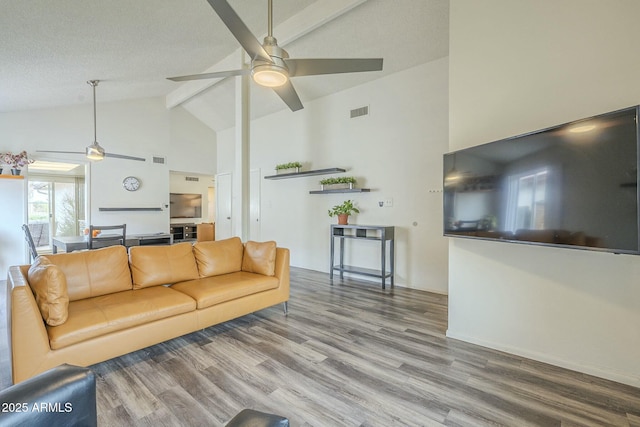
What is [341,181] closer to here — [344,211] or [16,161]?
[344,211]

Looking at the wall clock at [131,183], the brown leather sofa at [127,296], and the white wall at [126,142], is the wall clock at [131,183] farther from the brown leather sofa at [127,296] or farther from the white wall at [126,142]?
the brown leather sofa at [127,296]

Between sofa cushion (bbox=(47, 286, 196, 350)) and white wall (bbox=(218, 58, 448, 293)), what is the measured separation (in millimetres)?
3175

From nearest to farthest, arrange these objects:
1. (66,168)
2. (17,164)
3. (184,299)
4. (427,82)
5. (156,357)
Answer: (156,357)
(184,299)
(427,82)
(17,164)
(66,168)

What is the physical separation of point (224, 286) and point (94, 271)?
111 cm

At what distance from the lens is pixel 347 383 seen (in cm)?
203

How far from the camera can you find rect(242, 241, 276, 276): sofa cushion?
3.32m

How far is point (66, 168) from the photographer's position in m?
7.28

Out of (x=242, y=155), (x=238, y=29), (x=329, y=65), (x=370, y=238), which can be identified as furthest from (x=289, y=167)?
(x=238, y=29)

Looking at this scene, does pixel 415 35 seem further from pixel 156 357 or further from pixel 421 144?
pixel 156 357

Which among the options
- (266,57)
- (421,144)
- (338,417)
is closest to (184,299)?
(338,417)

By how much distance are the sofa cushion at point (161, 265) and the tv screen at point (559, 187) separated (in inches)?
109

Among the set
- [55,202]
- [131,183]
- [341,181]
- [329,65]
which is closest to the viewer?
[329,65]

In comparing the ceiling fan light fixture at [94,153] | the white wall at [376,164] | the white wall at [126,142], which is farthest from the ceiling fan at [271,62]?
the white wall at [126,142]

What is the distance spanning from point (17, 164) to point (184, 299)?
15.9 ft
